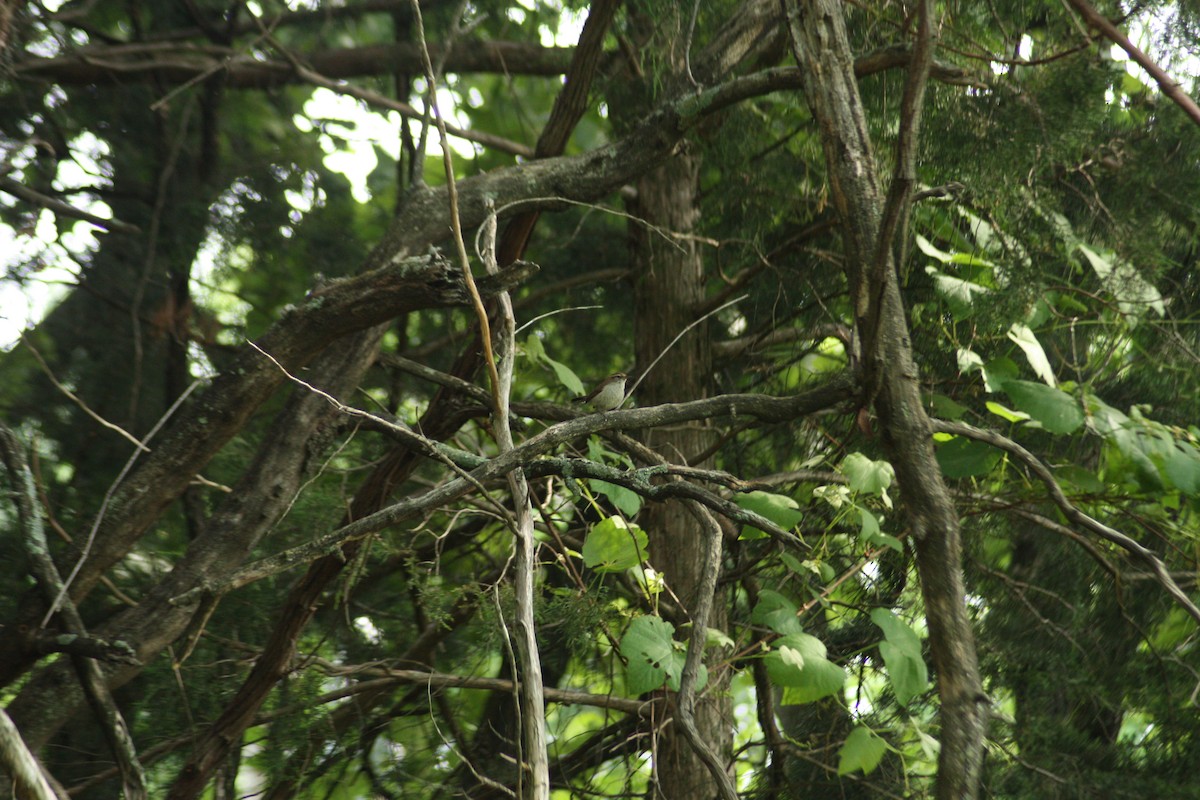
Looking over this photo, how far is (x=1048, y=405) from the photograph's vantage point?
2.20 m

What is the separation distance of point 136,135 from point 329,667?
259cm

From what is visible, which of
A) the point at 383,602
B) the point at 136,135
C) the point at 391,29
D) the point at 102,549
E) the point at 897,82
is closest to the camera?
the point at 102,549

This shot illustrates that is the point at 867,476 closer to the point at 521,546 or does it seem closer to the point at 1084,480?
the point at 1084,480

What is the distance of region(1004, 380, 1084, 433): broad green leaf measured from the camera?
2178 mm

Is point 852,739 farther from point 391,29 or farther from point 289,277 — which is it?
point 391,29

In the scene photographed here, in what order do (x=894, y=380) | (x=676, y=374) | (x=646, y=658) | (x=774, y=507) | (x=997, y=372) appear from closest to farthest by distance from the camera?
(x=894, y=380)
(x=646, y=658)
(x=774, y=507)
(x=997, y=372)
(x=676, y=374)

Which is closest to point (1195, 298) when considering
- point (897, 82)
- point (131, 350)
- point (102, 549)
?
point (897, 82)

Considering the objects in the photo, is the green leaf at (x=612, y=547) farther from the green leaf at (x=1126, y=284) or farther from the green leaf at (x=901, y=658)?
the green leaf at (x=1126, y=284)

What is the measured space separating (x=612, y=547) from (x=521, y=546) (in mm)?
561

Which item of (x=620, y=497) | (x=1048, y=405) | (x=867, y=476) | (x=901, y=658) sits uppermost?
(x=1048, y=405)

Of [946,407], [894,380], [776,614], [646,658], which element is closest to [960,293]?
[946,407]

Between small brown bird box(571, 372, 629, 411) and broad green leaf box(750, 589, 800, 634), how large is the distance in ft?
2.52

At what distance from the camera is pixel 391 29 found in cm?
505

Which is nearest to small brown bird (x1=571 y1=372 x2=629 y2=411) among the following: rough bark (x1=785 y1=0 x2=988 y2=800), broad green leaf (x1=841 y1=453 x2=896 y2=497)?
broad green leaf (x1=841 y1=453 x2=896 y2=497)
